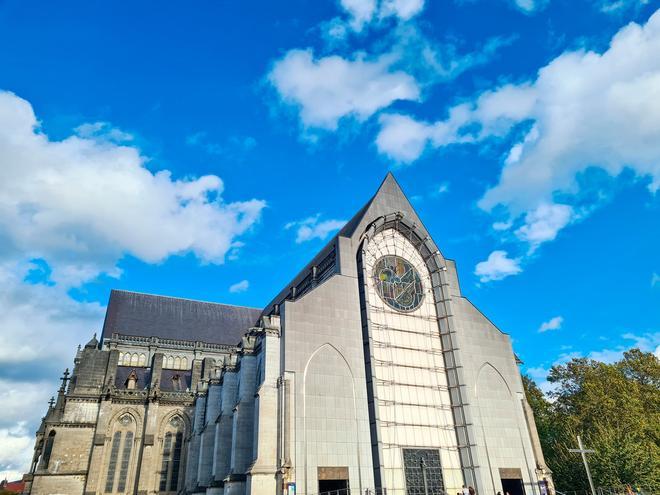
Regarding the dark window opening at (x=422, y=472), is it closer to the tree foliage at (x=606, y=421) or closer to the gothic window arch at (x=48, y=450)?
the tree foliage at (x=606, y=421)

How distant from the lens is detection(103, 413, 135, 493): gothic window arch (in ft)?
127

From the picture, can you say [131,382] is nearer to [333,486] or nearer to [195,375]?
[195,375]

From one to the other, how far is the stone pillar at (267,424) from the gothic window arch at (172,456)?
21586 mm

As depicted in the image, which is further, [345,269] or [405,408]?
[345,269]

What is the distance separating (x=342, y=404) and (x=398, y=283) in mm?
10327

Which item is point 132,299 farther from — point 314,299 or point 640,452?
point 640,452

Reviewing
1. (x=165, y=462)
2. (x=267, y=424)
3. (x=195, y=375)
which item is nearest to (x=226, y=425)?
(x=267, y=424)

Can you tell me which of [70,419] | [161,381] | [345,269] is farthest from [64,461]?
[345,269]

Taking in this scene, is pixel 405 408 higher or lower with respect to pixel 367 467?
higher

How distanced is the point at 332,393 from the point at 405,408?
17.9ft

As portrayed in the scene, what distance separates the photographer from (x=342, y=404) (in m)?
26.2

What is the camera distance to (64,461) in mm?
37375

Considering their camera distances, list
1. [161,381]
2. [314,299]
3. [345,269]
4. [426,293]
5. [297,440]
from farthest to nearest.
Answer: [161,381] → [426,293] → [345,269] → [314,299] → [297,440]

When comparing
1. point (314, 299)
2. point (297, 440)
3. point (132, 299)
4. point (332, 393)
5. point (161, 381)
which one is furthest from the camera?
point (132, 299)
